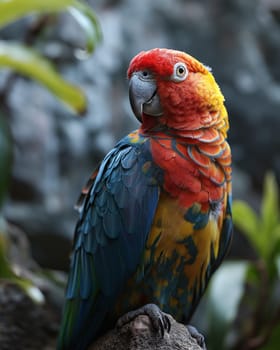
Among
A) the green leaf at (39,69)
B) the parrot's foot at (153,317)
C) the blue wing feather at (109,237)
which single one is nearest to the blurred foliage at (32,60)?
the green leaf at (39,69)

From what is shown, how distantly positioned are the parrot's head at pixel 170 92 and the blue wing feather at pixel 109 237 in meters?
0.06

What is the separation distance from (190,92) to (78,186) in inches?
55.6

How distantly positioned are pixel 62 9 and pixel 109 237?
0.78 m

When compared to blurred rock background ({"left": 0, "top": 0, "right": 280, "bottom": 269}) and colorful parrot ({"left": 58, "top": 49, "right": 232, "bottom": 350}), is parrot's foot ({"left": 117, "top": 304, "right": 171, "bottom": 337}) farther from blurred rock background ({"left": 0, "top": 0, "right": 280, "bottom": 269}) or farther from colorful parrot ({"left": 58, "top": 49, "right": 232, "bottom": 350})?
blurred rock background ({"left": 0, "top": 0, "right": 280, "bottom": 269})

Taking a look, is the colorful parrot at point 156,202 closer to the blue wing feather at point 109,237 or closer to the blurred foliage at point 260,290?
the blue wing feather at point 109,237

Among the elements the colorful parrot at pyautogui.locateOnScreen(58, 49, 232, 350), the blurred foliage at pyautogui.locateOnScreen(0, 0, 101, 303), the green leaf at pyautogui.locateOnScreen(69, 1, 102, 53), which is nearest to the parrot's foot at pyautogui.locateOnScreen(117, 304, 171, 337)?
the colorful parrot at pyautogui.locateOnScreen(58, 49, 232, 350)

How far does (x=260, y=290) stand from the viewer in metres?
1.93

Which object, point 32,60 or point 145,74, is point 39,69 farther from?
point 145,74

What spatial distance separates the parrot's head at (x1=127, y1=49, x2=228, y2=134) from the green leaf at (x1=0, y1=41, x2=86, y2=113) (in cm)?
65

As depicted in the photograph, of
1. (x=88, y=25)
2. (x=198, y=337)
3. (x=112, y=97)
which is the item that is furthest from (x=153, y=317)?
(x=112, y=97)

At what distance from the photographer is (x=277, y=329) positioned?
5.63ft

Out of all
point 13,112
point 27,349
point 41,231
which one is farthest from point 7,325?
point 13,112

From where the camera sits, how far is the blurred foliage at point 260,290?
1742mm

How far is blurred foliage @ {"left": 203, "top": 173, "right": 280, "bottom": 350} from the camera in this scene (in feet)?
5.72
